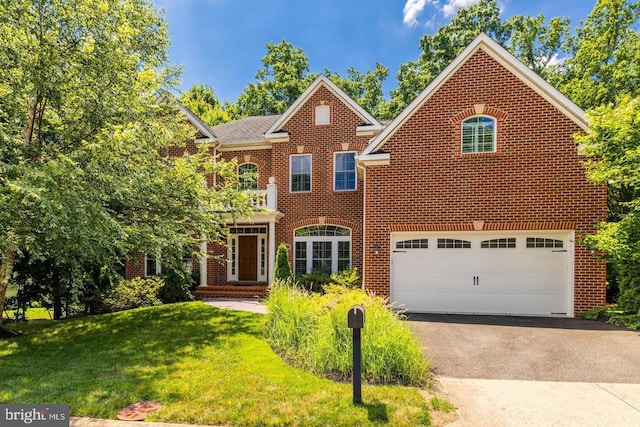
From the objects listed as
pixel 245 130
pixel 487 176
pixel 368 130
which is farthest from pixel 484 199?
pixel 245 130

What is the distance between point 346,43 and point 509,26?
54.0ft

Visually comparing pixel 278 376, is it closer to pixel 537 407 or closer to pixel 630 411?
pixel 537 407

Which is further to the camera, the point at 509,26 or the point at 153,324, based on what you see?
the point at 509,26

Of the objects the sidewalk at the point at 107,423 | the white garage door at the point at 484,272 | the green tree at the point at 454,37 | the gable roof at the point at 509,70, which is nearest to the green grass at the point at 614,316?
the white garage door at the point at 484,272

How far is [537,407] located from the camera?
4.32 meters

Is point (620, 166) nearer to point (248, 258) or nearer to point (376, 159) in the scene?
point (376, 159)

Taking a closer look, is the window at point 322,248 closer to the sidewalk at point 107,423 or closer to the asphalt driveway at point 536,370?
the asphalt driveway at point 536,370

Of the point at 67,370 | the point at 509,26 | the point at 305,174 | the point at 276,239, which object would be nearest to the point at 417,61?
the point at 509,26

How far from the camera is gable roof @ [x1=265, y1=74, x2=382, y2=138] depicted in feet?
47.3

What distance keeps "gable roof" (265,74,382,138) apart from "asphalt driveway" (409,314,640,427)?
8987mm

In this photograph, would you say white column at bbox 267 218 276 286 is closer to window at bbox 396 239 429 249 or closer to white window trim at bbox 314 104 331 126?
white window trim at bbox 314 104 331 126

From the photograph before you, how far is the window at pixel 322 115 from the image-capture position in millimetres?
14680

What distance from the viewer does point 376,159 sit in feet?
34.7

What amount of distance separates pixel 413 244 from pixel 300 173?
641 centimetres
